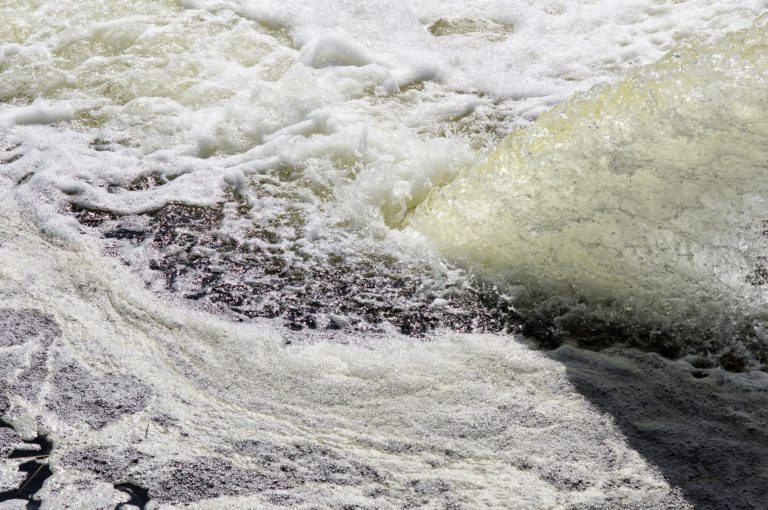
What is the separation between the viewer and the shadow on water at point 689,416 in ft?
7.75

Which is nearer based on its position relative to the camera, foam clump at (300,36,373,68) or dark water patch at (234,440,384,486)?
dark water patch at (234,440,384,486)

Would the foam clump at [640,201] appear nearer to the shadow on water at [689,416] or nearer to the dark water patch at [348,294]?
the dark water patch at [348,294]

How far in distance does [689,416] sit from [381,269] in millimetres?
1368

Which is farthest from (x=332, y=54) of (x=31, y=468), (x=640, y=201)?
(x=31, y=468)

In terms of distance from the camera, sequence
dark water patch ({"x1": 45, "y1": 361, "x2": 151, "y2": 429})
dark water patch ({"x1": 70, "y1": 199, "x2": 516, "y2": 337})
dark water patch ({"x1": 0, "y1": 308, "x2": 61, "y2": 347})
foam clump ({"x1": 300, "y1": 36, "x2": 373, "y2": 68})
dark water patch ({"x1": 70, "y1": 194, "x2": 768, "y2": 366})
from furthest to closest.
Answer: foam clump ({"x1": 300, "y1": 36, "x2": 373, "y2": 68}) < dark water patch ({"x1": 70, "y1": 199, "x2": 516, "y2": 337}) < dark water patch ({"x1": 70, "y1": 194, "x2": 768, "y2": 366}) < dark water patch ({"x1": 0, "y1": 308, "x2": 61, "y2": 347}) < dark water patch ({"x1": 45, "y1": 361, "x2": 151, "y2": 429})

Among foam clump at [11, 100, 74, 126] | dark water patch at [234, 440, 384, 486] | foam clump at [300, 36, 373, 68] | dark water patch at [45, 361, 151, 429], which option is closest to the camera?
dark water patch at [234, 440, 384, 486]

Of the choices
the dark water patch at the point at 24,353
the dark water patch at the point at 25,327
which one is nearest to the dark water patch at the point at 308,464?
the dark water patch at the point at 24,353

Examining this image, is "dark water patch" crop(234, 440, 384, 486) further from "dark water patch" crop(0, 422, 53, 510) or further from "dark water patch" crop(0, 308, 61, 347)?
"dark water patch" crop(0, 308, 61, 347)

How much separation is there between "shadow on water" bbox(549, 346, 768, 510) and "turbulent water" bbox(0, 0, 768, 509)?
0.01 meters

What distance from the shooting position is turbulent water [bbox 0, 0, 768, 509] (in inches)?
96.0

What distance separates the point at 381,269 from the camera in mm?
3379

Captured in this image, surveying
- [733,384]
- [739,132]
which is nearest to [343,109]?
[739,132]

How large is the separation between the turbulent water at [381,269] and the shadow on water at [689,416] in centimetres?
1

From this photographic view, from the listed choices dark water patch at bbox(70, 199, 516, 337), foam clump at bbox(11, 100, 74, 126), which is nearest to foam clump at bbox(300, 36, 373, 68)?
foam clump at bbox(11, 100, 74, 126)
